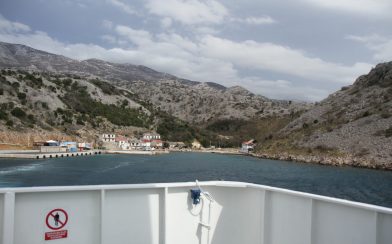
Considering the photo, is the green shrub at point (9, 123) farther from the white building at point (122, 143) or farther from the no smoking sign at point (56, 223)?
the no smoking sign at point (56, 223)

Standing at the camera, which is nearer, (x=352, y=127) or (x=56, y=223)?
(x=56, y=223)

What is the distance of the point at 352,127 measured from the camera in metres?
85.7

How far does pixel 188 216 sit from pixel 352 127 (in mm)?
87688

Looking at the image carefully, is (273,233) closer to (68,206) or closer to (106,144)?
(68,206)

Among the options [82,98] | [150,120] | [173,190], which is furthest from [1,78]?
[173,190]

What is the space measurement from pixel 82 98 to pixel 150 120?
33.1 m

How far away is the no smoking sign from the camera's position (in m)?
5.14

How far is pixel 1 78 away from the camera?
118750mm

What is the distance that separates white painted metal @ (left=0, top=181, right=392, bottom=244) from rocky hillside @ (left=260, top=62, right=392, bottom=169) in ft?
235

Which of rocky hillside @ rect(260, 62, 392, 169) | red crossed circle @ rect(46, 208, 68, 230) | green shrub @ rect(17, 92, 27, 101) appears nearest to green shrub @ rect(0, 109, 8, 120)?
green shrub @ rect(17, 92, 27, 101)

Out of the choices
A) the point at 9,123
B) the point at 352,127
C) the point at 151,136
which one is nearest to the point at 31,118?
the point at 9,123

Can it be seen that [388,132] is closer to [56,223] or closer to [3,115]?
[56,223]

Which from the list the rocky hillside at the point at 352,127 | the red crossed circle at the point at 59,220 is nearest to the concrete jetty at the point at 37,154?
the rocky hillside at the point at 352,127

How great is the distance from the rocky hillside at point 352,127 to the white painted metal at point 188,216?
71.5 metres
